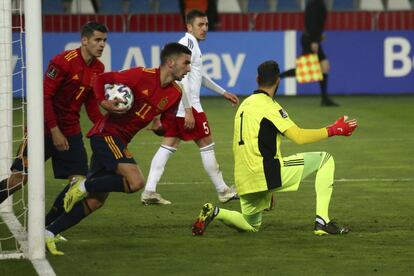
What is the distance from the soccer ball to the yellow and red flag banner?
41.9 ft

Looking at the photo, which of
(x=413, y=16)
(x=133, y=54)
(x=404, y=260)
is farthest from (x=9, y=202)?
(x=413, y=16)

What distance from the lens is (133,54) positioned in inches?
900

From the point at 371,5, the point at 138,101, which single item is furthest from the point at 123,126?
the point at 371,5

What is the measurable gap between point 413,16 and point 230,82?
4.46m

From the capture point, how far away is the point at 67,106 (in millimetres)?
10398

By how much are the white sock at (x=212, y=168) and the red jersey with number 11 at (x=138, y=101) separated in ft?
8.70

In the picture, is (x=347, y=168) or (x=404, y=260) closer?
(x=404, y=260)

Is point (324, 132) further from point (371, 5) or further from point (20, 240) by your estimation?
point (371, 5)

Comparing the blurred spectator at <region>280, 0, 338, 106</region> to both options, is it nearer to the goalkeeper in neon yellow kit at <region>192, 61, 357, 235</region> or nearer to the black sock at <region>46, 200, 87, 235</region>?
the goalkeeper in neon yellow kit at <region>192, 61, 357, 235</region>

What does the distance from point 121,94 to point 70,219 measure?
100cm

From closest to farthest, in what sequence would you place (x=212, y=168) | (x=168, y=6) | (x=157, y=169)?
(x=157, y=169) < (x=212, y=168) < (x=168, y=6)

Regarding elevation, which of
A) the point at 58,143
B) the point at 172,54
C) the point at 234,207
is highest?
the point at 172,54

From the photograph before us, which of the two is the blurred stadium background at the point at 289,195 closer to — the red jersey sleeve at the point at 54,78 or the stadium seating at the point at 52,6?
the stadium seating at the point at 52,6

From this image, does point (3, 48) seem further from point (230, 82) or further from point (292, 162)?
point (230, 82)
